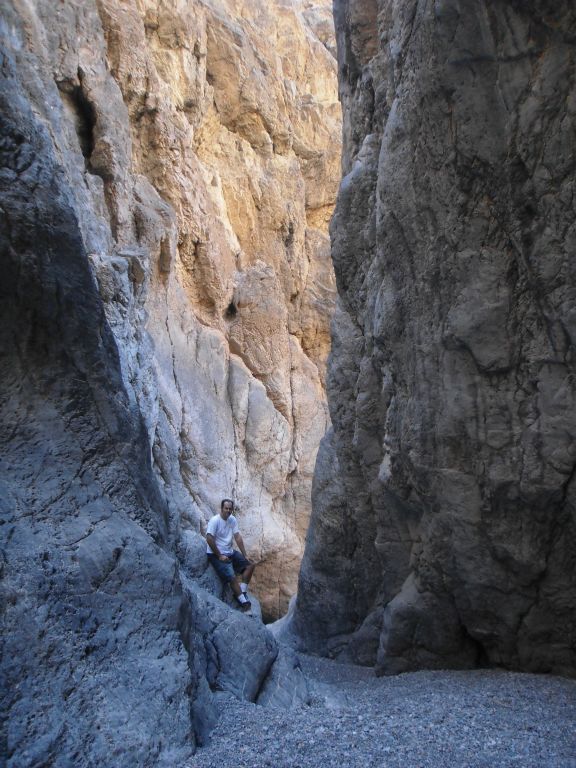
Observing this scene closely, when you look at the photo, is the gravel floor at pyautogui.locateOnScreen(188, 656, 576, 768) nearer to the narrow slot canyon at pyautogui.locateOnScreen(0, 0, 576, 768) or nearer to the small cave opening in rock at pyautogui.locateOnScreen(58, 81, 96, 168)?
the narrow slot canyon at pyautogui.locateOnScreen(0, 0, 576, 768)

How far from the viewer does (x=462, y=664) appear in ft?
21.5

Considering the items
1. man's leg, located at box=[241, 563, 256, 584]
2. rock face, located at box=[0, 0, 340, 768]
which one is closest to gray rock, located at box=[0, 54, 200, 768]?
rock face, located at box=[0, 0, 340, 768]

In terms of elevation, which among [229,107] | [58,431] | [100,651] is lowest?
[100,651]

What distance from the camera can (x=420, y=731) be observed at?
14.0ft

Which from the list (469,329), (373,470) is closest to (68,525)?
(469,329)

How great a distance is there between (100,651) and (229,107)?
17.9m

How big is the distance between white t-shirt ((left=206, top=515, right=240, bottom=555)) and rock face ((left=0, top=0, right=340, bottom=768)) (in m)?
0.31

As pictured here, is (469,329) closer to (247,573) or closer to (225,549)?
(225,549)

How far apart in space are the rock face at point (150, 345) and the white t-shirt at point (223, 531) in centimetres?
31

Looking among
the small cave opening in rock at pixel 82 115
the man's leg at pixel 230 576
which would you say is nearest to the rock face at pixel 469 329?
the man's leg at pixel 230 576

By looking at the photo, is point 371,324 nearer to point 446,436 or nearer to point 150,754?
point 446,436

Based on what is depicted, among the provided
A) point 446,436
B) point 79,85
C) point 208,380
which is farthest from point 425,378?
point 208,380

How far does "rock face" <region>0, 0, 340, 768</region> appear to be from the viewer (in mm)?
4027

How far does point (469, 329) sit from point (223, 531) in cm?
505
